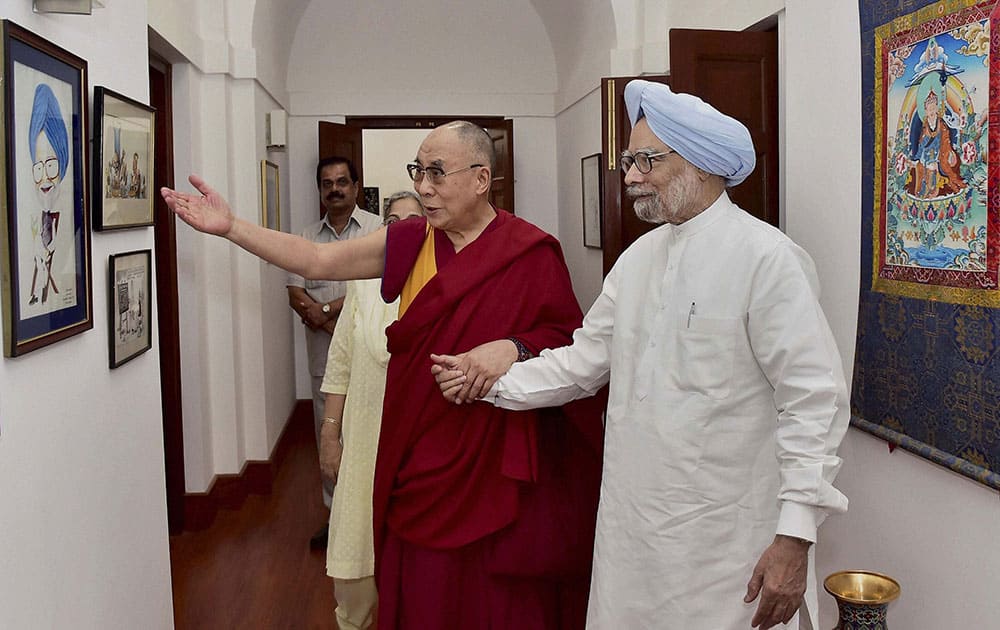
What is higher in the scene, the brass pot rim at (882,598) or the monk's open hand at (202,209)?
the monk's open hand at (202,209)

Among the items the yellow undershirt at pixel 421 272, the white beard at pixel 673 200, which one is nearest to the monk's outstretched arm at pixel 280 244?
the yellow undershirt at pixel 421 272

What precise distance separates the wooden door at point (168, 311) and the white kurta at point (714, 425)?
9.80ft

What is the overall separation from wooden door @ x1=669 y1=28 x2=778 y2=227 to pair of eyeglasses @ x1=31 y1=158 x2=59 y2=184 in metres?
2.19

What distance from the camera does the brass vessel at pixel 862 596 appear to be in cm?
238

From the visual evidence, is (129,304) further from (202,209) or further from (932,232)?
(932,232)

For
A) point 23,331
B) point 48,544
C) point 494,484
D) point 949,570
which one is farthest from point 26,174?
point 949,570

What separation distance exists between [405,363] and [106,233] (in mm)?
868

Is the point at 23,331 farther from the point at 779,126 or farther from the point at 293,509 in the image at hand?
the point at 293,509

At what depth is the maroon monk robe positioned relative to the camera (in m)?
2.43

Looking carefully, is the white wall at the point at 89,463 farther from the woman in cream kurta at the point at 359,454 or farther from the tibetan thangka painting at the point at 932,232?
the tibetan thangka painting at the point at 932,232

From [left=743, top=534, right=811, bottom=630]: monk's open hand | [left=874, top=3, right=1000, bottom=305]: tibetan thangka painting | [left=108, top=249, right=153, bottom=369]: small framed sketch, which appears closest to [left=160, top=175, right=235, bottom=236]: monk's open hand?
[left=108, top=249, right=153, bottom=369]: small framed sketch

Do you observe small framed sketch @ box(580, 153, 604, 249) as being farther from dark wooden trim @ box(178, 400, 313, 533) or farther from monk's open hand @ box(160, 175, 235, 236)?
monk's open hand @ box(160, 175, 235, 236)

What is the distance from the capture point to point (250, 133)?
505 centimetres

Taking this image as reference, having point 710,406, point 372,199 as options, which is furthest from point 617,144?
point 372,199
